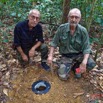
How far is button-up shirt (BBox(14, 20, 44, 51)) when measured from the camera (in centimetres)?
373

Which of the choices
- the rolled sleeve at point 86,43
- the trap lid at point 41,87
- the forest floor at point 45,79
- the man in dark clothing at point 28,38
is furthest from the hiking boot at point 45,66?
the rolled sleeve at point 86,43

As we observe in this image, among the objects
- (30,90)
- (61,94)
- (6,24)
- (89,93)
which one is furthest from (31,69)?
(6,24)

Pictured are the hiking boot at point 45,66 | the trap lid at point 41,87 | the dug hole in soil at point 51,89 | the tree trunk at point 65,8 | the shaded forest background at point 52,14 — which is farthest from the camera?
the shaded forest background at point 52,14

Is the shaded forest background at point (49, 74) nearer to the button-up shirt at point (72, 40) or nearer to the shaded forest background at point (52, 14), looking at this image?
the shaded forest background at point (52, 14)

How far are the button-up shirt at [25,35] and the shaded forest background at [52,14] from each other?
35.1 inches

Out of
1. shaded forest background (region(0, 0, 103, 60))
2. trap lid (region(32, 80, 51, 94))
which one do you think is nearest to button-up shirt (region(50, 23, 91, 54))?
trap lid (region(32, 80, 51, 94))

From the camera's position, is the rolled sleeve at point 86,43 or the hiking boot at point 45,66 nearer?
the rolled sleeve at point 86,43

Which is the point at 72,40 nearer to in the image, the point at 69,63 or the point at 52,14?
the point at 69,63

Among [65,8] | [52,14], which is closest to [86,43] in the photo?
[65,8]

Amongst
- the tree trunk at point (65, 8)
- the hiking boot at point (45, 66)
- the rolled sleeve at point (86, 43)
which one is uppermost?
the tree trunk at point (65, 8)

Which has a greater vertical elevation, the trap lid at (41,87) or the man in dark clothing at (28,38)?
the man in dark clothing at (28,38)

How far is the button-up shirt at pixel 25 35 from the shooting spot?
12.2 ft

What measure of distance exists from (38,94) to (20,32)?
106 centimetres

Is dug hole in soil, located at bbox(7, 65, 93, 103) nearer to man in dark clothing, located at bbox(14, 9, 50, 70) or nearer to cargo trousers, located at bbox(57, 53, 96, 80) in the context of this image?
cargo trousers, located at bbox(57, 53, 96, 80)
